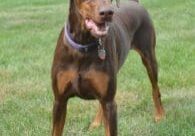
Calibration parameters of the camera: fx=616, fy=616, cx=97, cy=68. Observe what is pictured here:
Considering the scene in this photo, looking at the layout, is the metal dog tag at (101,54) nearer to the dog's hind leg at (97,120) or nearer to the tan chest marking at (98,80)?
the tan chest marking at (98,80)

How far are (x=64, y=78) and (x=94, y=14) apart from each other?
1.05 meters

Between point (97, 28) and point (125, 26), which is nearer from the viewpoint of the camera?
point (97, 28)

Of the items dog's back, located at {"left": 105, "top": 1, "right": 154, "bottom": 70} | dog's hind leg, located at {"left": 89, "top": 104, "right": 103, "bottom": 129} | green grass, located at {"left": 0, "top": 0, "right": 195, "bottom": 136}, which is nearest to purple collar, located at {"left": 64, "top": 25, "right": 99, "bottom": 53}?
dog's back, located at {"left": 105, "top": 1, "right": 154, "bottom": 70}

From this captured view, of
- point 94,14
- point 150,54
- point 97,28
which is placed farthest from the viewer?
point 150,54

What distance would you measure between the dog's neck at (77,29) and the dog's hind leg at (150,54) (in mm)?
2096

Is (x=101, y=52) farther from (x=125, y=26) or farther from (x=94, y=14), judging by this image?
(x=125, y=26)

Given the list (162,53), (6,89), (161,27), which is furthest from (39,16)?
(6,89)

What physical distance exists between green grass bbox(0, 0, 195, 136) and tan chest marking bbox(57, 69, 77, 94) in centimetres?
125

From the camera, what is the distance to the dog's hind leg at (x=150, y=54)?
7.96m

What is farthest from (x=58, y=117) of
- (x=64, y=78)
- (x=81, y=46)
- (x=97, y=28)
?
(x=97, y=28)

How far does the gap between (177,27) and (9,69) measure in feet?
19.9

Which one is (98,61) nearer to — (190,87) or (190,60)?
(190,87)

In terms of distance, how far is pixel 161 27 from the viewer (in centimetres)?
1555

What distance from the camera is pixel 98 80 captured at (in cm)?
594
